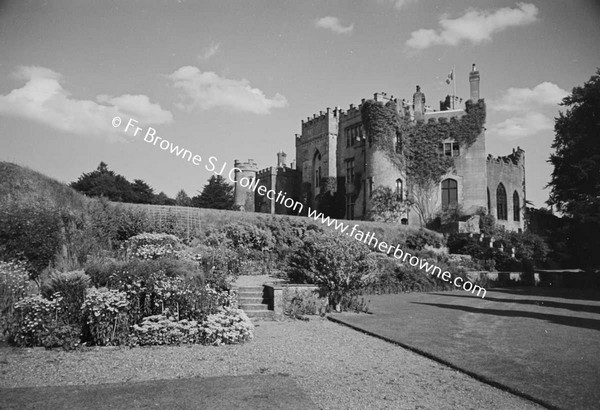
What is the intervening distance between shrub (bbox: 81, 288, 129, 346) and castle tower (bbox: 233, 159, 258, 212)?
36959 mm

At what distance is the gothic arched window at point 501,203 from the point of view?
34781 mm

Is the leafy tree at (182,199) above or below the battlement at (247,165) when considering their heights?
below

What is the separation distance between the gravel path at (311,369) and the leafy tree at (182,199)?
46.0 m

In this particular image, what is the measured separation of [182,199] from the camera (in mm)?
55156

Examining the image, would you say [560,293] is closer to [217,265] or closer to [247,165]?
[217,265]

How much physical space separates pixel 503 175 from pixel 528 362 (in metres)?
32.3

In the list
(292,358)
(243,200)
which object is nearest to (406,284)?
(292,358)

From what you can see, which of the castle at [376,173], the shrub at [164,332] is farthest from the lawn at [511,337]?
the castle at [376,173]

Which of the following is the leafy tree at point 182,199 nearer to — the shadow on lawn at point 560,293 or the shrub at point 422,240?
the shrub at point 422,240

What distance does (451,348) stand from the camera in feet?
23.9

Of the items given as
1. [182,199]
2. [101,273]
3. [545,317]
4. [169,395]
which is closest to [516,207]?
[545,317]

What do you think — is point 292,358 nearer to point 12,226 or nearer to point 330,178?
point 12,226

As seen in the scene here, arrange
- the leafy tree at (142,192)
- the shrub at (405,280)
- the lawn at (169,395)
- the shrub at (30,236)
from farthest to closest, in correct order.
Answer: the leafy tree at (142,192), the shrub at (405,280), the shrub at (30,236), the lawn at (169,395)

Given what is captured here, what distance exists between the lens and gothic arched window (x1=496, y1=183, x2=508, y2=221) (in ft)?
114
